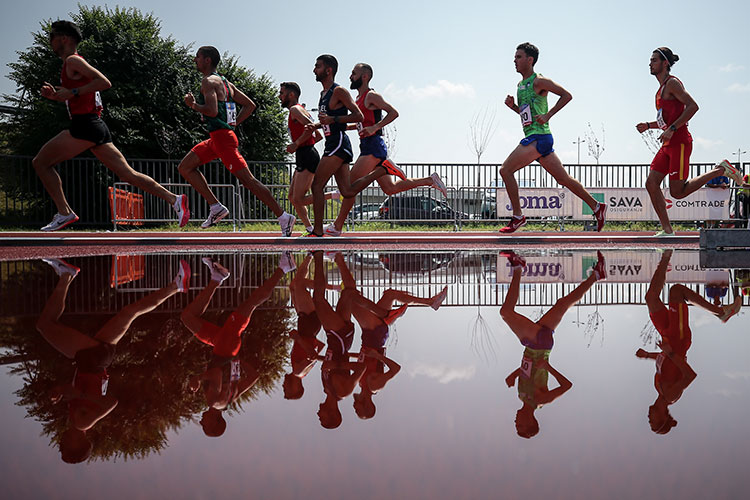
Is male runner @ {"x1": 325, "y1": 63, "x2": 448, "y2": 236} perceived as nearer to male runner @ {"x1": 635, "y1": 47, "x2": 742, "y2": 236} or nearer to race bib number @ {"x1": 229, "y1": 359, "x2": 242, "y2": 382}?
male runner @ {"x1": 635, "y1": 47, "x2": 742, "y2": 236}

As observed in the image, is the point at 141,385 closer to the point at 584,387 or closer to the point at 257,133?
the point at 584,387

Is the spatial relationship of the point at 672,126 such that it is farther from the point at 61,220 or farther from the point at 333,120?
the point at 61,220

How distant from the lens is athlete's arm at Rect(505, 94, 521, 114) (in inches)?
362

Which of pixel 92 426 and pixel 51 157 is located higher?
pixel 51 157

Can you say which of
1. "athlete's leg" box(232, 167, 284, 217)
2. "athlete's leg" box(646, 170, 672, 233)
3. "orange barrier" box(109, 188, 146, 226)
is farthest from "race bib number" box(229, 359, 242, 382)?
"orange barrier" box(109, 188, 146, 226)

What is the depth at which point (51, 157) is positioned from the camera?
8055 millimetres

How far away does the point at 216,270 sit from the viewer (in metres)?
5.58

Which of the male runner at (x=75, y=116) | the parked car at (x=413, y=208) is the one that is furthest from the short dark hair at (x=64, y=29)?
the parked car at (x=413, y=208)

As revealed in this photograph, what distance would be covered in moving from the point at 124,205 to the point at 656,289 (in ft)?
53.9

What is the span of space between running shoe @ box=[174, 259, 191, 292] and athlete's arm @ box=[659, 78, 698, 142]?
A: 6834 millimetres

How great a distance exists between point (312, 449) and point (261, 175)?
21.8m

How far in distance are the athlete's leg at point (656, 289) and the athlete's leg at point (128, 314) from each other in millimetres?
2459

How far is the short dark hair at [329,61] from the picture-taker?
8.71m

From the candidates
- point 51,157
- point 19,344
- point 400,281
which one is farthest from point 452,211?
point 19,344
